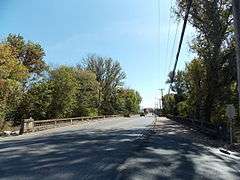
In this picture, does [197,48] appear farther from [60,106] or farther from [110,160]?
[110,160]

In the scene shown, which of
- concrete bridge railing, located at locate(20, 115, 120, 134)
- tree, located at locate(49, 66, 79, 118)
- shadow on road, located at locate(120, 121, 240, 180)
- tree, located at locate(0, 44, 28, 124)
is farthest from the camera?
tree, located at locate(49, 66, 79, 118)

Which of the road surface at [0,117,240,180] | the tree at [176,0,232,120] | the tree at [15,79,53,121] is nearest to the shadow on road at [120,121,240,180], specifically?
the road surface at [0,117,240,180]

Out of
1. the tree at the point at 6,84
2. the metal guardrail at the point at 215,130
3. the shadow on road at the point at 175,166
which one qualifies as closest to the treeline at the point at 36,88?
the tree at the point at 6,84

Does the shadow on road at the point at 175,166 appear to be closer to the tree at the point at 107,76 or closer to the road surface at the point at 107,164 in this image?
the road surface at the point at 107,164

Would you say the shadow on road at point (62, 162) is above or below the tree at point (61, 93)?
below

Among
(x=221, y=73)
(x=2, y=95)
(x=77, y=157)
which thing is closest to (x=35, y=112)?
(x=2, y=95)

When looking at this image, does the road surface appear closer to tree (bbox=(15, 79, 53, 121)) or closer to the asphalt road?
the asphalt road

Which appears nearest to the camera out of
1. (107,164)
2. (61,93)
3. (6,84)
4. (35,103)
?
(107,164)

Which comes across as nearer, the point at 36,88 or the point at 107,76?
the point at 36,88

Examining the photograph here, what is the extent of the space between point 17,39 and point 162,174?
61.5 m

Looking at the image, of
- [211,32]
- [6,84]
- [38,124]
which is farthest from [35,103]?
[211,32]

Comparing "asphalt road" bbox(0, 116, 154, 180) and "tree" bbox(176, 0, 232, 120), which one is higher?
"tree" bbox(176, 0, 232, 120)

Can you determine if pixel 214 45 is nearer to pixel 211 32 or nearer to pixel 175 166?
pixel 211 32

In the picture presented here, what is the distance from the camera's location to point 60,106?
2329 inches
